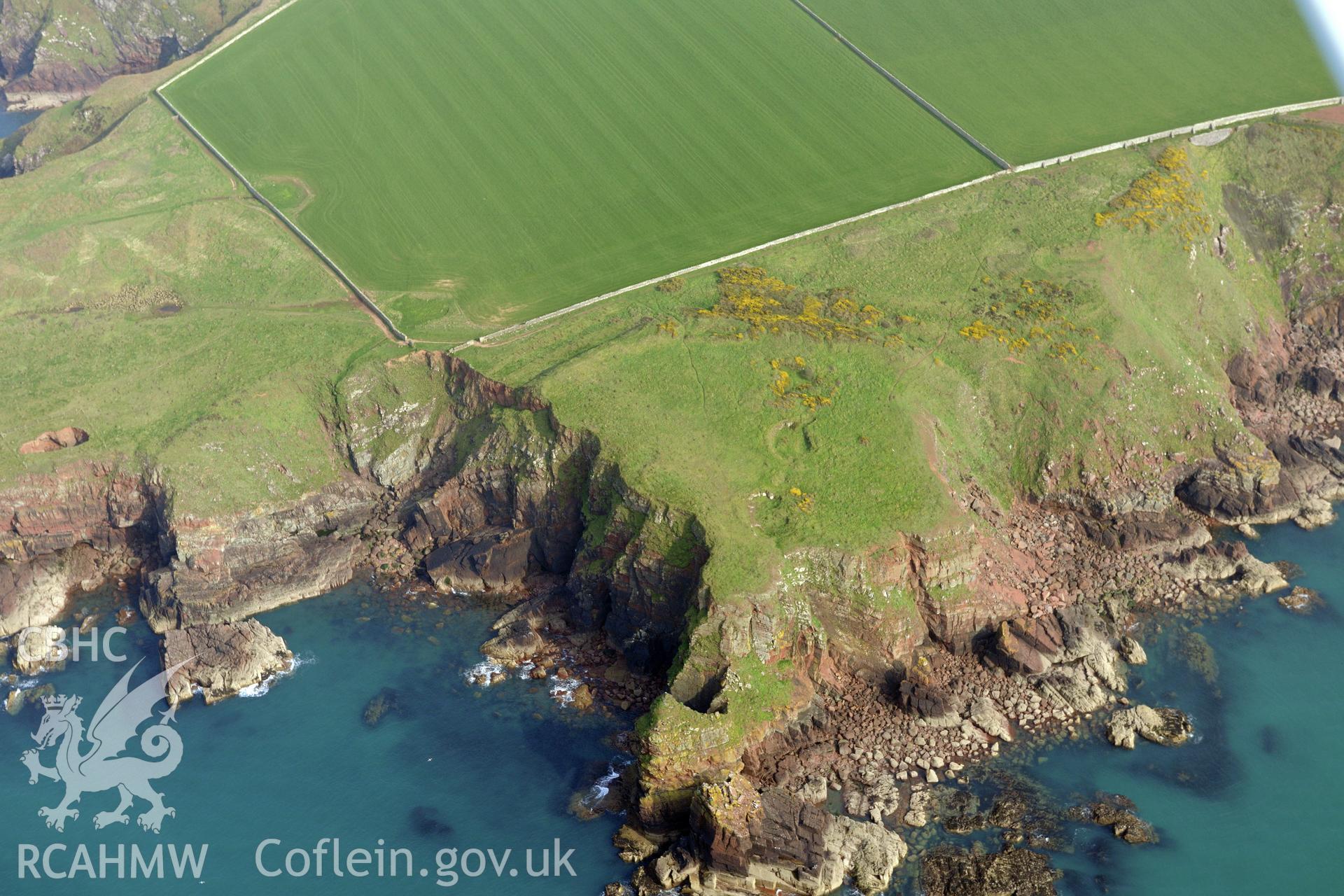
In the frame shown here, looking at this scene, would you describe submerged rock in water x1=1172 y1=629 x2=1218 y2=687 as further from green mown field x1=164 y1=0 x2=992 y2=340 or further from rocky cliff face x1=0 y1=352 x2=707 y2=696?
green mown field x1=164 y1=0 x2=992 y2=340

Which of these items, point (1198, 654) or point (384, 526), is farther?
point (384, 526)

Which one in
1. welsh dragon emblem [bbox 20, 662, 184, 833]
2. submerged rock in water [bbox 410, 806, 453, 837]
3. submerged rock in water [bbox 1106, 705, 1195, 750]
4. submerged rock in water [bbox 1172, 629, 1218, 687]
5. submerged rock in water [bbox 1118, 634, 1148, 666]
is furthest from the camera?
submerged rock in water [bbox 1118, 634, 1148, 666]

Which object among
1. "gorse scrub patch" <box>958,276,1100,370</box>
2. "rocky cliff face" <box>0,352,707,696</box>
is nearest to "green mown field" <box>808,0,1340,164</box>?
"gorse scrub patch" <box>958,276,1100,370</box>

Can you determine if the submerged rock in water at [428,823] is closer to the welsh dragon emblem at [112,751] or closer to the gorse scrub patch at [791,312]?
the welsh dragon emblem at [112,751]

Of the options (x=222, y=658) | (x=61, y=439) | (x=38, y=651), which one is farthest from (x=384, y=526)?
(x=61, y=439)

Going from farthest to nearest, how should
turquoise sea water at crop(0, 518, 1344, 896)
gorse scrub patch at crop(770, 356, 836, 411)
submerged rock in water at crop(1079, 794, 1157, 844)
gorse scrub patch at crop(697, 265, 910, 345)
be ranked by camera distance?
gorse scrub patch at crop(697, 265, 910, 345) < gorse scrub patch at crop(770, 356, 836, 411) < submerged rock in water at crop(1079, 794, 1157, 844) < turquoise sea water at crop(0, 518, 1344, 896)

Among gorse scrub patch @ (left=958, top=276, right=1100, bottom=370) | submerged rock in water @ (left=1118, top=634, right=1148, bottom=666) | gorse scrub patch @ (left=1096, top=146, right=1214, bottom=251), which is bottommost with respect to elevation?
submerged rock in water @ (left=1118, top=634, right=1148, bottom=666)

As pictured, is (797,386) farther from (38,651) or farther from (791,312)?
(38,651)
